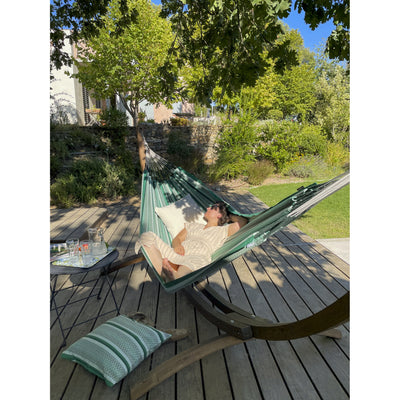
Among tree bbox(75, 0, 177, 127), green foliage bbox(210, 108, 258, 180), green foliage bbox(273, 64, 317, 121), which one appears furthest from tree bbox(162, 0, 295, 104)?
green foliage bbox(273, 64, 317, 121)

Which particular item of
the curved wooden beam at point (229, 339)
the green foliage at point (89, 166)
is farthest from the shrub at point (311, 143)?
the curved wooden beam at point (229, 339)

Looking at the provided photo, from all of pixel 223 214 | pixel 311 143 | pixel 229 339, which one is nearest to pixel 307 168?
pixel 311 143

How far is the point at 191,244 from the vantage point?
2.16 m

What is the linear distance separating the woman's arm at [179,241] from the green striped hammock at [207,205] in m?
0.06

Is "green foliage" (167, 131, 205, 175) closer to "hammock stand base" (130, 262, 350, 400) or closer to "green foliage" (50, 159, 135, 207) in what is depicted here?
"green foliage" (50, 159, 135, 207)

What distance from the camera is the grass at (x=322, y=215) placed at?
11.7 feet

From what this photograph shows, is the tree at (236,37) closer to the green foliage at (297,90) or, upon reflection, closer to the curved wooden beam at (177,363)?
the curved wooden beam at (177,363)

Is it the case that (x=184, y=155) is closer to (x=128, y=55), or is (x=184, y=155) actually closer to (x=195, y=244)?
(x=128, y=55)

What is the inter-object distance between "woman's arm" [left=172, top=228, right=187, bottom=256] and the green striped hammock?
6 centimetres
